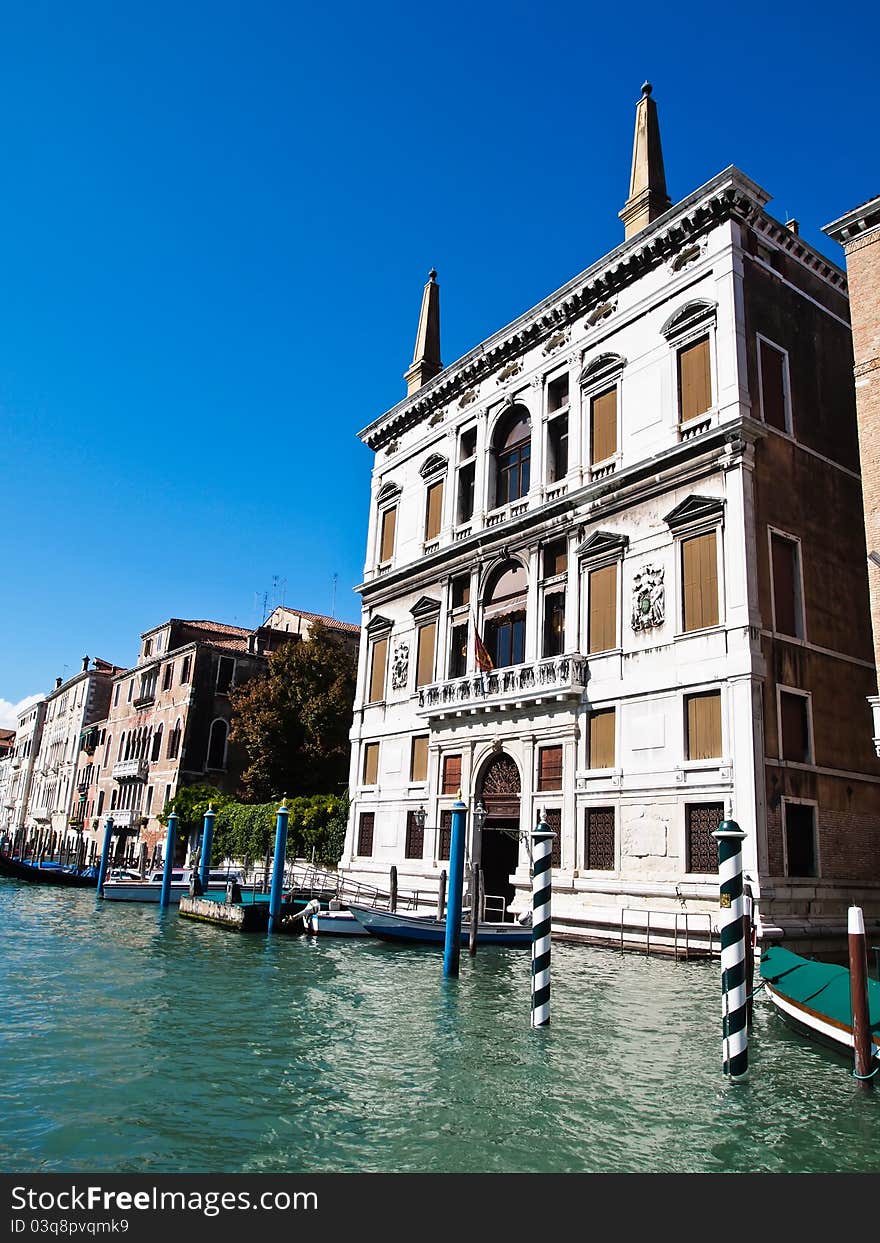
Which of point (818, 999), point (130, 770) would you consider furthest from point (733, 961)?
point (130, 770)

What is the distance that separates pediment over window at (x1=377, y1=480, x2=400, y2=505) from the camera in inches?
1022

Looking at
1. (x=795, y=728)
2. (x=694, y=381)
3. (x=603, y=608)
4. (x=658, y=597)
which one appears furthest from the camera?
(x=603, y=608)

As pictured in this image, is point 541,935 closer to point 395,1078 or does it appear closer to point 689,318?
point 395,1078

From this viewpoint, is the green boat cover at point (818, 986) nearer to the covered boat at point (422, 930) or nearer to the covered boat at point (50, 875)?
the covered boat at point (422, 930)

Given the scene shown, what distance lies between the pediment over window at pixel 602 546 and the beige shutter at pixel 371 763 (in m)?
8.40

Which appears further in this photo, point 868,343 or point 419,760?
point 419,760

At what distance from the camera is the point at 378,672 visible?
81.2ft

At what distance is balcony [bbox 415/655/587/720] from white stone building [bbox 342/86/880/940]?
0.06 metres

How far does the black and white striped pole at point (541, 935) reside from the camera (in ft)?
29.5

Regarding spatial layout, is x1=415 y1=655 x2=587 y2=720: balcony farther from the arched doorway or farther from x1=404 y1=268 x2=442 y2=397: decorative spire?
x1=404 y1=268 x2=442 y2=397: decorative spire

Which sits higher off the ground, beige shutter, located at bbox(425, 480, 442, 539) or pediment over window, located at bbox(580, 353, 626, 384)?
pediment over window, located at bbox(580, 353, 626, 384)

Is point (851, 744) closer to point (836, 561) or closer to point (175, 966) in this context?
point (836, 561)

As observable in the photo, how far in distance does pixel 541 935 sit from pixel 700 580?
29.0 ft

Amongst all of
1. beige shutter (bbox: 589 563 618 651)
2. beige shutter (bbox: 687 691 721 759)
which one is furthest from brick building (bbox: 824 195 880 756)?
beige shutter (bbox: 589 563 618 651)
